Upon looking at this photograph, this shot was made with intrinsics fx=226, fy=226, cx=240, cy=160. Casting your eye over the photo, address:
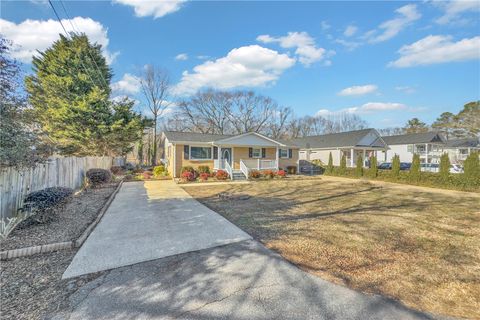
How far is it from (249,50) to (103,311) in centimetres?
2287

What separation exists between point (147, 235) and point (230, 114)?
36183mm

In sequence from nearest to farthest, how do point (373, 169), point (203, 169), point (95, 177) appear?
point (95, 177) < point (203, 169) < point (373, 169)

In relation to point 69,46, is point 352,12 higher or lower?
lower

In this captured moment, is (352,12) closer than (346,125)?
Yes

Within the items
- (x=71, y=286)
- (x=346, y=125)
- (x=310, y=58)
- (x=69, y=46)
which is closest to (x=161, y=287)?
(x=71, y=286)

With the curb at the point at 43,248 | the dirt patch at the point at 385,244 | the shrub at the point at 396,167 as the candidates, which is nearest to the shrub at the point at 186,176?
the dirt patch at the point at 385,244

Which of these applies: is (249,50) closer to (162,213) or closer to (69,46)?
(69,46)

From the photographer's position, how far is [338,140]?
27.1m

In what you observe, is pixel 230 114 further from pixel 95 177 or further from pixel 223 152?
pixel 95 177

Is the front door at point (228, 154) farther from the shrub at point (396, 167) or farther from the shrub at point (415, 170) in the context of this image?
the shrub at point (415, 170)

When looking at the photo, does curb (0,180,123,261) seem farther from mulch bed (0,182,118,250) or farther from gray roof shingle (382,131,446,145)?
gray roof shingle (382,131,446,145)

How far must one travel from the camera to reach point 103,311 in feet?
8.39

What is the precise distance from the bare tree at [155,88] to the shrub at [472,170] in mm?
31696

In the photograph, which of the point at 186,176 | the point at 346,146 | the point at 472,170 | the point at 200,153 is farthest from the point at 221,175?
the point at 346,146
